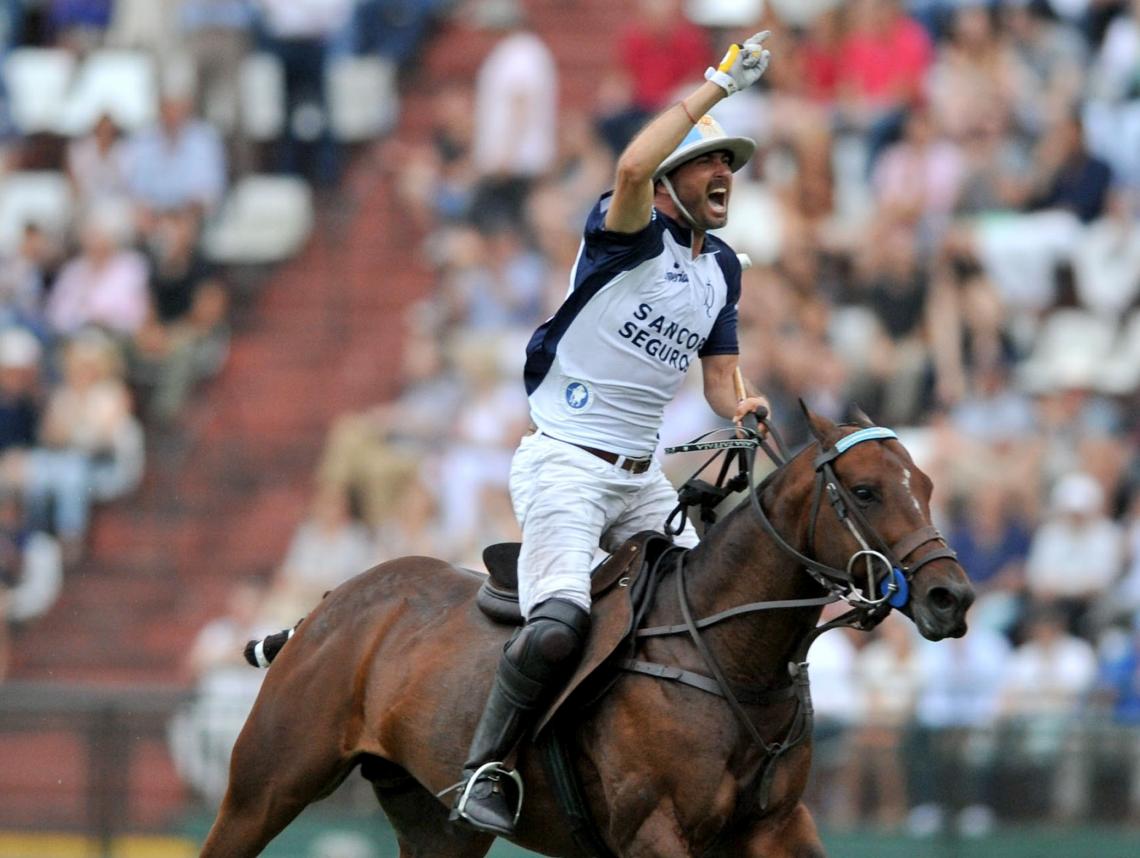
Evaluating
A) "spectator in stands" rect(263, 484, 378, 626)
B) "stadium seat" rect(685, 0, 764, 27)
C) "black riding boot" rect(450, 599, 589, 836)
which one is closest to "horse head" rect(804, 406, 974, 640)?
"black riding boot" rect(450, 599, 589, 836)

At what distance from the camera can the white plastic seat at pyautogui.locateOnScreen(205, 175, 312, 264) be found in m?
17.0

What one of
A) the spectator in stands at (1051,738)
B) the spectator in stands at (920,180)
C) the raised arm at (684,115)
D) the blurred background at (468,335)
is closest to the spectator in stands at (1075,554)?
the blurred background at (468,335)

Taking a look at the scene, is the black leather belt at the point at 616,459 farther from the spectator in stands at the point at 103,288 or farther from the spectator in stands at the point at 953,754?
the spectator in stands at the point at 103,288

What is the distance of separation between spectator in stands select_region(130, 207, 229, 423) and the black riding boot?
361 inches

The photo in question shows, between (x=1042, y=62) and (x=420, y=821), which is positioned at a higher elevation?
(x=1042, y=62)

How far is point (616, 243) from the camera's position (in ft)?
24.0

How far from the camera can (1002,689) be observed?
1223 cm

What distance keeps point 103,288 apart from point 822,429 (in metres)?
10.5

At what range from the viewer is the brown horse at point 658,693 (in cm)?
687

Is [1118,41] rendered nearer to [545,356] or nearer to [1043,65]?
[1043,65]

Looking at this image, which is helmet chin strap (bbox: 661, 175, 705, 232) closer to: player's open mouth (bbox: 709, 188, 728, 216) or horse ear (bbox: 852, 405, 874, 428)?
player's open mouth (bbox: 709, 188, 728, 216)

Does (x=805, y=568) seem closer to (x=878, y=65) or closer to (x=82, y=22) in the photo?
(x=878, y=65)

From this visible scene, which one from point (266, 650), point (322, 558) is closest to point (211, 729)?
point (322, 558)

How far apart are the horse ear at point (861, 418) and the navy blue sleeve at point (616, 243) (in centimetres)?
88
